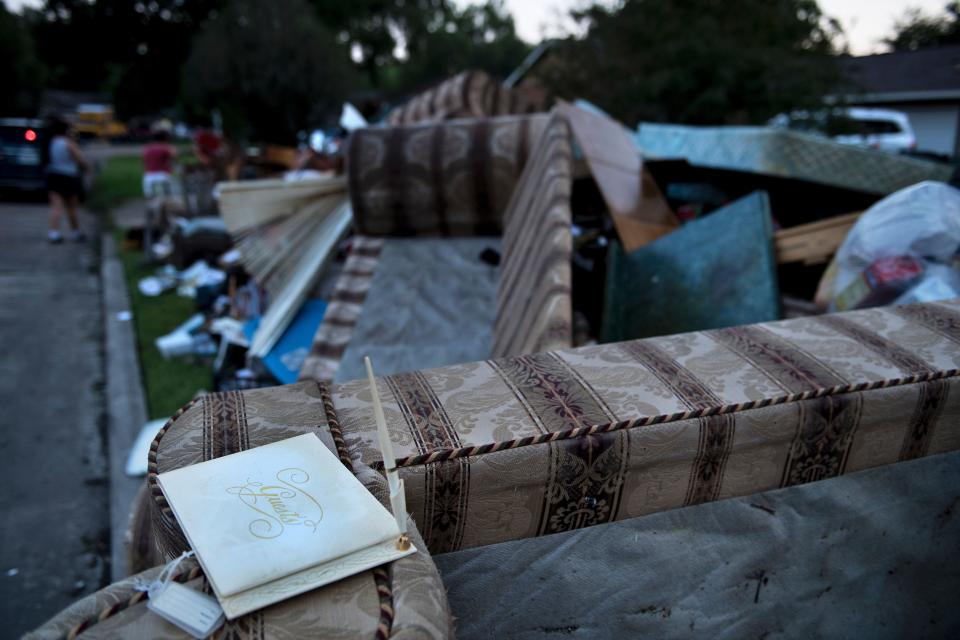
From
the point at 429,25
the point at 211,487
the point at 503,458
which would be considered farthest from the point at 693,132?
the point at 429,25

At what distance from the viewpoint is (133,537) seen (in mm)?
1916

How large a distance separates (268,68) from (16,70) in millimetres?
8096

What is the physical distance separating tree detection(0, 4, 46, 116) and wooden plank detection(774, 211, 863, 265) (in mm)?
19173

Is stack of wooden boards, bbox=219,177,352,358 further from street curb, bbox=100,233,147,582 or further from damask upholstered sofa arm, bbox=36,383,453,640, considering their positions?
damask upholstered sofa arm, bbox=36,383,453,640

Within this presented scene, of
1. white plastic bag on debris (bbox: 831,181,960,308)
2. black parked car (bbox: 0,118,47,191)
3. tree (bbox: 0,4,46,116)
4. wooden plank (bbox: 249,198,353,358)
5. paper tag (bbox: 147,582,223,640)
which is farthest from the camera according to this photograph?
tree (bbox: 0,4,46,116)

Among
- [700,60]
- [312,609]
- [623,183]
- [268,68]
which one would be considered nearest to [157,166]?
[268,68]

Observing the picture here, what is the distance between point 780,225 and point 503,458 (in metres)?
3.14

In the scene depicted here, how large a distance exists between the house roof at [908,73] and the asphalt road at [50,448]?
291 inches

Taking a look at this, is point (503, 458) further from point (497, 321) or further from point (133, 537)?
point (497, 321)

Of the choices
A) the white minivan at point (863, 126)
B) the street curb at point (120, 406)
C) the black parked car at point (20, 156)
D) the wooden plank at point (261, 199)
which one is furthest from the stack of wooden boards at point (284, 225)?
the black parked car at point (20, 156)

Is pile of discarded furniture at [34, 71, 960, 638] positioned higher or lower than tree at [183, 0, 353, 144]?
lower

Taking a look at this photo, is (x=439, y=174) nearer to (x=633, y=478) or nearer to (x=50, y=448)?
(x=50, y=448)

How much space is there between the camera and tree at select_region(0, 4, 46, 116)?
622 inches

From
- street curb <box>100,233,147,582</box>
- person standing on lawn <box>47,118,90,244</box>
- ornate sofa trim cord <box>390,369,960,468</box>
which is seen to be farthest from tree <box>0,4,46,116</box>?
ornate sofa trim cord <box>390,369,960,468</box>
